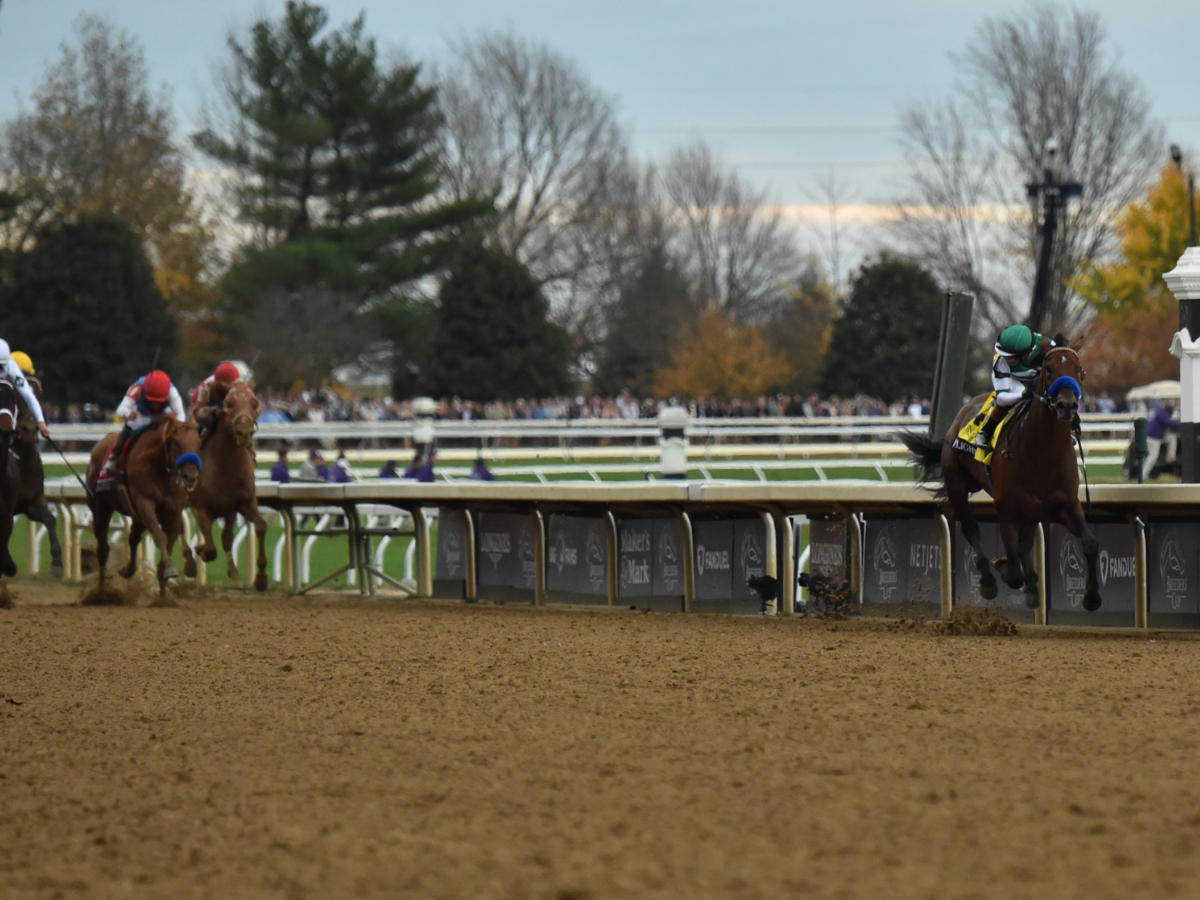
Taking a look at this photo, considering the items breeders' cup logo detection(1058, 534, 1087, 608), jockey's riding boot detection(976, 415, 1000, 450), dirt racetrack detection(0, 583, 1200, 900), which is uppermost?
jockey's riding boot detection(976, 415, 1000, 450)

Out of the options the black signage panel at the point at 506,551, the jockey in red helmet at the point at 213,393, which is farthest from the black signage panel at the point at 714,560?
the jockey in red helmet at the point at 213,393

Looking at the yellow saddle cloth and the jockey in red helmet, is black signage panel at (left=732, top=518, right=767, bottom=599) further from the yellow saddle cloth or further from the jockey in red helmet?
the jockey in red helmet

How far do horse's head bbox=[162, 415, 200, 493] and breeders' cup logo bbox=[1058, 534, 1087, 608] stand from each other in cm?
629

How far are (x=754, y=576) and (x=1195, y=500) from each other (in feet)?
10.5

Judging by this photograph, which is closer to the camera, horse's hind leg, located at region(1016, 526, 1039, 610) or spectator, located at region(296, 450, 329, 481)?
horse's hind leg, located at region(1016, 526, 1039, 610)

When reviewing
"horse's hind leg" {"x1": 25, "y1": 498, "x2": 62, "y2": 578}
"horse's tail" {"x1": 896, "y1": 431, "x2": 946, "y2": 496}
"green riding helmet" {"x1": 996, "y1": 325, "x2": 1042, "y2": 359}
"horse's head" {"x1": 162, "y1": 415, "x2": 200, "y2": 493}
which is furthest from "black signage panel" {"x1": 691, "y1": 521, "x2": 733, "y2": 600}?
"horse's hind leg" {"x1": 25, "y1": 498, "x2": 62, "y2": 578}

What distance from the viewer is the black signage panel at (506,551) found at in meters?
12.5

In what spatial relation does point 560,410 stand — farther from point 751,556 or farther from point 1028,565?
point 1028,565

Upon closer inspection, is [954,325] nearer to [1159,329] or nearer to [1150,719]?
[1150,719]

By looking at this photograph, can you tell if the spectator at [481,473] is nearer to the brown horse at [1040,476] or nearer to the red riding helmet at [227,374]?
the red riding helmet at [227,374]

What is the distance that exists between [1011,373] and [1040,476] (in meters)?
0.85

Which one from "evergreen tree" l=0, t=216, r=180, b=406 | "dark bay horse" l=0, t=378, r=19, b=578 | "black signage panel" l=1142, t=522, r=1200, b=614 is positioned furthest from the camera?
"evergreen tree" l=0, t=216, r=180, b=406

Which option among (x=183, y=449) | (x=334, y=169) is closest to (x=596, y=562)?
(x=183, y=449)

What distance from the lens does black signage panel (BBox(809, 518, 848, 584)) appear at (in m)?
11.0
